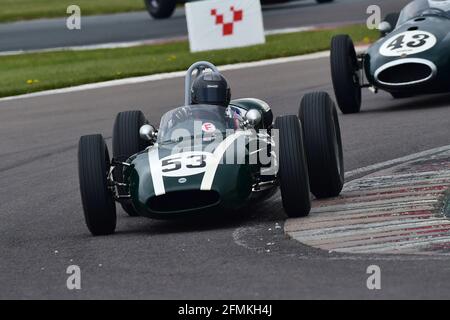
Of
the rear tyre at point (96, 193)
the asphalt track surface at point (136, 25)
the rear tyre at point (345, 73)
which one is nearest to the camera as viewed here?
the rear tyre at point (96, 193)

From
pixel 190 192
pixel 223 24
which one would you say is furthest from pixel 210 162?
pixel 223 24

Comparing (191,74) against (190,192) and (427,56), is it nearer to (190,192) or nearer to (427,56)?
(190,192)

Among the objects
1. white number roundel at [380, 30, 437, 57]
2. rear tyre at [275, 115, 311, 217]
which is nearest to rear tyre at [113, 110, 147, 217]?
rear tyre at [275, 115, 311, 217]

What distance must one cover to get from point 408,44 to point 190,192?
6160mm

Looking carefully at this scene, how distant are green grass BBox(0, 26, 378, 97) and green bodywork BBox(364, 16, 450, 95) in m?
7.62

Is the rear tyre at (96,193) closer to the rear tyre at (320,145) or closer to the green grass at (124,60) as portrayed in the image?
the rear tyre at (320,145)

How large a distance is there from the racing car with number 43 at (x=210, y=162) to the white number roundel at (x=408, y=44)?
4.22 metres

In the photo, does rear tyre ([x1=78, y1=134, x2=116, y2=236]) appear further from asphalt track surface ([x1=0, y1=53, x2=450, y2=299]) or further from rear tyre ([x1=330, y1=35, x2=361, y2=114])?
rear tyre ([x1=330, y1=35, x2=361, y2=114])

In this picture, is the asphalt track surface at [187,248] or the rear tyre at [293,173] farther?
the rear tyre at [293,173]

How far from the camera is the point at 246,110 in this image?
11.4 metres

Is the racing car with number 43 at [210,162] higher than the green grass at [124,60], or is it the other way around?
the racing car with number 43 at [210,162]

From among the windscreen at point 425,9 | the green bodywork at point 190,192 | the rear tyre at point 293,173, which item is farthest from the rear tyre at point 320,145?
the windscreen at point 425,9

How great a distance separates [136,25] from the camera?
33.8m

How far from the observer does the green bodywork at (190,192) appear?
961 cm
